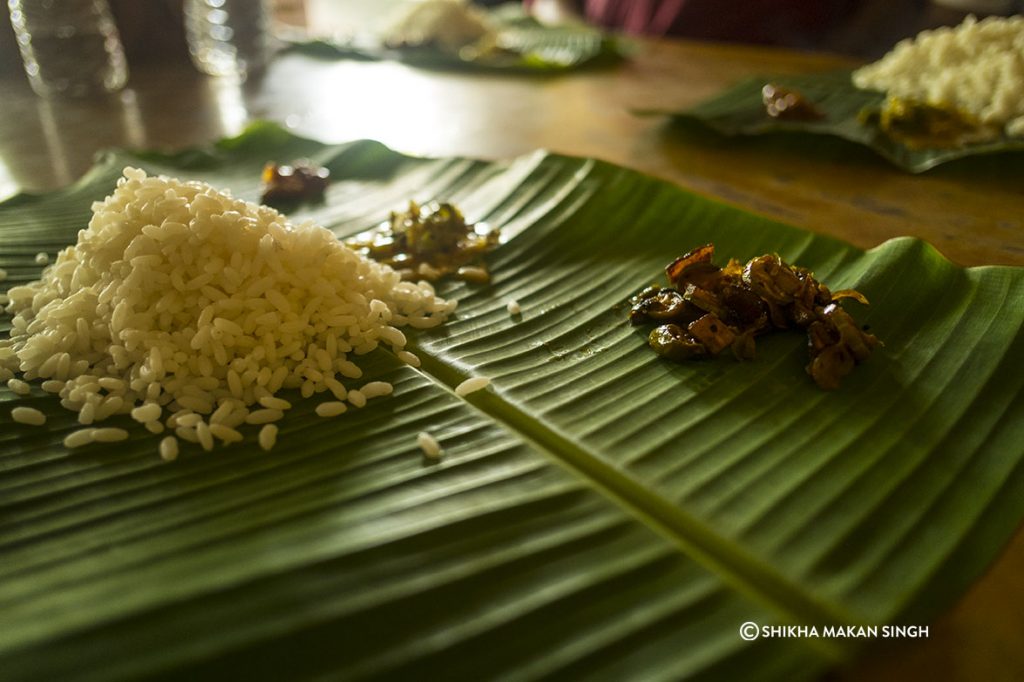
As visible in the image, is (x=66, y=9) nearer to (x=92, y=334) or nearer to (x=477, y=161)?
(x=477, y=161)

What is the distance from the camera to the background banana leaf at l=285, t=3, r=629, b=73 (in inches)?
155

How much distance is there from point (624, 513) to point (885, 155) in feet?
5.87

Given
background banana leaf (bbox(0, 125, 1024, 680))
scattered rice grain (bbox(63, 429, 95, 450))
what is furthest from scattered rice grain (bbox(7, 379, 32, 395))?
scattered rice grain (bbox(63, 429, 95, 450))

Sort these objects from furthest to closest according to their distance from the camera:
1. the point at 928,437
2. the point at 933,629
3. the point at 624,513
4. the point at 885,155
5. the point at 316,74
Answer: the point at 316,74 → the point at 885,155 → the point at 928,437 → the point at 624,513 → the point at 933,629

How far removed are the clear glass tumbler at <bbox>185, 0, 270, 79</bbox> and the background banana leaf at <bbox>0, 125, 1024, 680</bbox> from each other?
315 centimetres

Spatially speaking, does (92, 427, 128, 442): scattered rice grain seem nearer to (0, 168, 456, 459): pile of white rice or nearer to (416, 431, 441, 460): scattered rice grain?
(0, 168, 456, 459): pile of white rice

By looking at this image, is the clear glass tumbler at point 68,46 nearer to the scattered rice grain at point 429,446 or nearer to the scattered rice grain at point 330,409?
the scattered rice grain at point 330,409

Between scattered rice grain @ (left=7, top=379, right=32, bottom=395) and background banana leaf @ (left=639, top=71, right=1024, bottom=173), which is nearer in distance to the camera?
scattered rice grain @ (left=7, top=379, right=32, bottom=395)

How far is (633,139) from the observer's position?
9.35 feet

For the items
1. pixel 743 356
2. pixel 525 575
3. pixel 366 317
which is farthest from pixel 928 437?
pixel 366 317

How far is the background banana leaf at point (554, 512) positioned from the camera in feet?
2.86

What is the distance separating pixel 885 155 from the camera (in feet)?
7.63

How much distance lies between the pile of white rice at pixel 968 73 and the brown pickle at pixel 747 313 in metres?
1.34

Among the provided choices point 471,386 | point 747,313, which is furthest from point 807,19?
point 471,386
